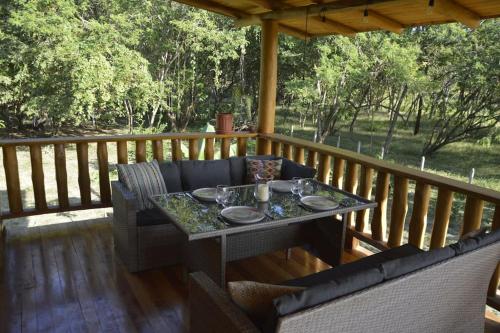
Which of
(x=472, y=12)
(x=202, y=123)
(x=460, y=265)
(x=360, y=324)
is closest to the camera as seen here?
(x=360, y=324)

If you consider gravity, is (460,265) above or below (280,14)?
below

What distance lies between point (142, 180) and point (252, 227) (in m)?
1.34

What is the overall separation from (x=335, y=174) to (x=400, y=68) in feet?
24.5

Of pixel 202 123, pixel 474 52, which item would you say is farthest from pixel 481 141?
pixel 202 123

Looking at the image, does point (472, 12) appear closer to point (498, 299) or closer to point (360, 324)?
point (498, 299)

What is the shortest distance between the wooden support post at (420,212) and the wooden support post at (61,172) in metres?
3.18

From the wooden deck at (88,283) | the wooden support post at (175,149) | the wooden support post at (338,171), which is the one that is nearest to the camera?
the wooden deck at (88,283)

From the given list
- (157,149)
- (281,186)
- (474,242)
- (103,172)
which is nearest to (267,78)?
(157,149)

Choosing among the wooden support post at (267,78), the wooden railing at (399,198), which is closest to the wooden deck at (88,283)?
the wooden railing at (399,198)

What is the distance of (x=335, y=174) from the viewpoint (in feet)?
12.4

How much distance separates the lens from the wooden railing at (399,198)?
2.54m

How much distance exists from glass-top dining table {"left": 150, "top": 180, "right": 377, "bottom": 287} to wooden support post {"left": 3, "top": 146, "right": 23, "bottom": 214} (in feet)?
5.78

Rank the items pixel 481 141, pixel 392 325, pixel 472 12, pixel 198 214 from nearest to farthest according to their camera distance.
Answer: pixel 392 325 → pixel 198 214 → pixel 472 12 → pixel 481 141

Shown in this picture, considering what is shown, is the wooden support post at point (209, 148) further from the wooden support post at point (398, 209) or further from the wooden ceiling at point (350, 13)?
the wooden support post at point (398, 209)
